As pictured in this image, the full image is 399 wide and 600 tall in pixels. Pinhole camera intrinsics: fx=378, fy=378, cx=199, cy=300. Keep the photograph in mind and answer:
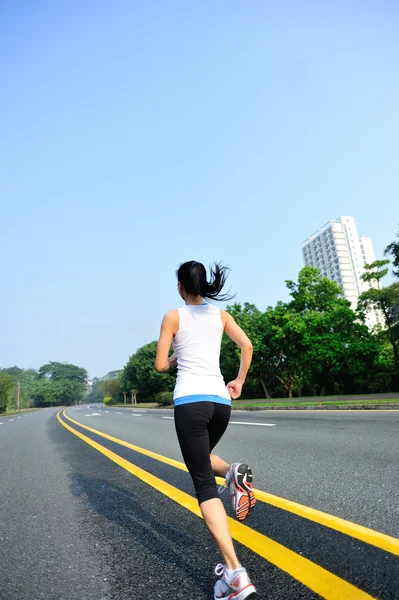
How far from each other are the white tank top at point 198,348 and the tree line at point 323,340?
25.0 meters

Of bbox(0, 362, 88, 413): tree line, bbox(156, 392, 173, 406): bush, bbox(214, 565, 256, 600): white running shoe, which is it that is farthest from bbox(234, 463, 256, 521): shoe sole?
bbox(0, 362, 88, 413): tree line

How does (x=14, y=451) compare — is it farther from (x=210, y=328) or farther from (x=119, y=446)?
(x=210, y=328)

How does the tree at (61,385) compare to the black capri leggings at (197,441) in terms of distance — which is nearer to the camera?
the black capri leggings at (197,441)

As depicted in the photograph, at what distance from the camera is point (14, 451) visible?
8555mm

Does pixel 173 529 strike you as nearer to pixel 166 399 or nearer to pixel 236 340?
pixel 236 340

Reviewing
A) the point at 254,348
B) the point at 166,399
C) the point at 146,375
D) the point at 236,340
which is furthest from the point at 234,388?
the point at 146,375

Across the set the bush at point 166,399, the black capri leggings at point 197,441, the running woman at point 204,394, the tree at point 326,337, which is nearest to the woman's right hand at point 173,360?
the running woman at point 204,394

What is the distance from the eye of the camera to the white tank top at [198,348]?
219cm

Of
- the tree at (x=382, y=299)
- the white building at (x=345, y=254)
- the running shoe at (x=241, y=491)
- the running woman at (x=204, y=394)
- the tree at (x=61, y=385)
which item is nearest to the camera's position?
the running woman at (x=204, y=394)

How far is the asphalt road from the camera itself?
1997mm

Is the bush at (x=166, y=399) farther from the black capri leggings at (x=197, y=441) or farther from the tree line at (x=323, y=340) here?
the black capri leggings at (x=197, y=441)

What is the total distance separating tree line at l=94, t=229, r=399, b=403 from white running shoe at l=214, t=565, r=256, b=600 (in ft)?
83.4

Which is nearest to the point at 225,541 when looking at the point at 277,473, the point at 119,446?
the point at 277,473

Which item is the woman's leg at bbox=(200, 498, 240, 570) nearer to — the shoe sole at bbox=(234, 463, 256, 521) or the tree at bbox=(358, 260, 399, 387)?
the shoe sole at bbox=(234, 463, 256, 521)
